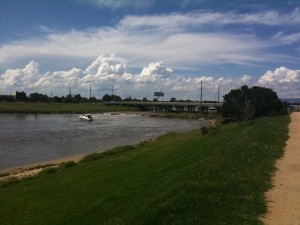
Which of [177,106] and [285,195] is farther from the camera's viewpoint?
[177,106]

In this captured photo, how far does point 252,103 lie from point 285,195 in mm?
58118

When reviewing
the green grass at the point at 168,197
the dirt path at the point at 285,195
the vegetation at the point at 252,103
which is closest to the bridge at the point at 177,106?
the vegetation at the point at 252,103

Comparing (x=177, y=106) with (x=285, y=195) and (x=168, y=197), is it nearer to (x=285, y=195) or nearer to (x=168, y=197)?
(x=285, y=195)

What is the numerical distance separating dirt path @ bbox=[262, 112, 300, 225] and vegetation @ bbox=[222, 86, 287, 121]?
49.4 metres

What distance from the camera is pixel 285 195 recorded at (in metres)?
10.8

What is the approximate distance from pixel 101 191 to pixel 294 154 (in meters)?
8.59

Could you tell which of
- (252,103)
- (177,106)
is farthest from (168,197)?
(177,106)

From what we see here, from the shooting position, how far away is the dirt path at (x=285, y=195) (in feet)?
28.8

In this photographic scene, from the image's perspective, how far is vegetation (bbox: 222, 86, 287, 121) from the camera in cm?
6700

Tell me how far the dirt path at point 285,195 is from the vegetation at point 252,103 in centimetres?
4943

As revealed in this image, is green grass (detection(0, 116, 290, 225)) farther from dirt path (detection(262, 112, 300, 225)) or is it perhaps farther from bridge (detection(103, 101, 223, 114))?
bridge (detection(103, 101, 223, 114))

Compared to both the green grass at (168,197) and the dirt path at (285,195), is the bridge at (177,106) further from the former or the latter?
the dirt path at (285,195)

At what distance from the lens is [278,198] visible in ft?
34.3

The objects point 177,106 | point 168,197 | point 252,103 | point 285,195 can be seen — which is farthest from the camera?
point 177,106
